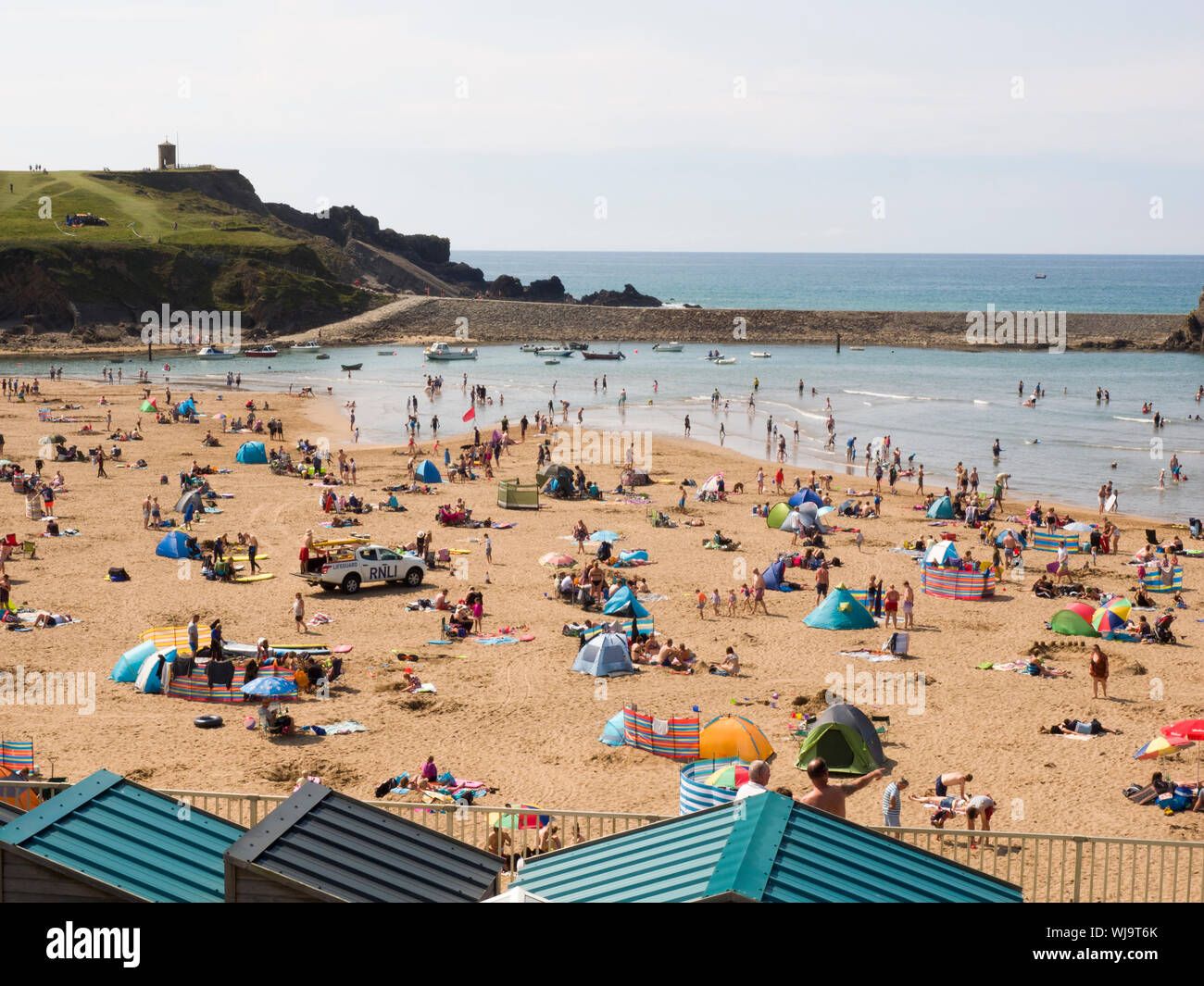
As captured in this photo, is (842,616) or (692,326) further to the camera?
(692,326)

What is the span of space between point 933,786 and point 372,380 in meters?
70.8

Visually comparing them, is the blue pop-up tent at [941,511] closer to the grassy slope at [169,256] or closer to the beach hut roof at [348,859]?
the beach hut roof at [348,859]

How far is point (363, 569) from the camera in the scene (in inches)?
1117

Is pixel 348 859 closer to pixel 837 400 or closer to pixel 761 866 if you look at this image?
pixel 761 866

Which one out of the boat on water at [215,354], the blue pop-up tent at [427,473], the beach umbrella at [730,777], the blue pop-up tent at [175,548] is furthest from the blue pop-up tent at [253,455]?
the boat on water at [215,354]

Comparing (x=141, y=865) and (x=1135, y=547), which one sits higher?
(x=141, y=865)

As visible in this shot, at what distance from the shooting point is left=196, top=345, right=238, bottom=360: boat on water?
97.3 metres

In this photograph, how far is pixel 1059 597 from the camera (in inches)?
1153

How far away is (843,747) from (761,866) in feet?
42.5

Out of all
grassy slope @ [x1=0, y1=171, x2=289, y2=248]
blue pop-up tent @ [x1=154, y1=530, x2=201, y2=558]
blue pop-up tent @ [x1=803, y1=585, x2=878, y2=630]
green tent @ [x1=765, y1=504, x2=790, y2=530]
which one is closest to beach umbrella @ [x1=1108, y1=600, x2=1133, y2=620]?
blue pop-up tent @ [x1=803, y1=585, x2=878, y2=630]

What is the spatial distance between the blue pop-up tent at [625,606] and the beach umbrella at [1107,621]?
958 centimetres

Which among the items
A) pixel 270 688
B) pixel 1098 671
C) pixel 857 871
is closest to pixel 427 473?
pixel 270 688

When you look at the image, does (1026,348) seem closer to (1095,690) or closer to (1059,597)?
(1059,597)
